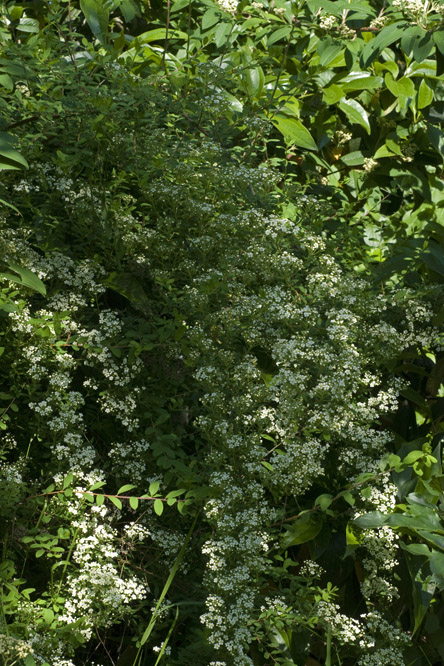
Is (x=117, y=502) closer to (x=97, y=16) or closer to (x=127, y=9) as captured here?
(x=97, y=16)

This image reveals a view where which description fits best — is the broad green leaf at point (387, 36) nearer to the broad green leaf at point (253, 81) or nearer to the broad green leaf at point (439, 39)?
the broad green leaf at point (439, 39)

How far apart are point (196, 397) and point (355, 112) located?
1668 millimetres

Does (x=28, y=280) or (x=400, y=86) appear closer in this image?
(x=28, y=280)

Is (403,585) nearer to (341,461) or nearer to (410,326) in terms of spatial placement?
(341,461)

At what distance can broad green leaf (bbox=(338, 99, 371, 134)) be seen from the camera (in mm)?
3387

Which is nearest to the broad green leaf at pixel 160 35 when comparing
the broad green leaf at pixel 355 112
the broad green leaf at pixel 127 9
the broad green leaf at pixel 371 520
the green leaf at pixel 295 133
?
the broad green leaf at pixel 127 9

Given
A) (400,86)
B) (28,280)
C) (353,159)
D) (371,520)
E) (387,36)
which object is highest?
(387,36)

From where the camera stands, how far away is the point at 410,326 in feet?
7.47

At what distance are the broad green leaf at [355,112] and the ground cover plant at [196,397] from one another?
1.55 ft

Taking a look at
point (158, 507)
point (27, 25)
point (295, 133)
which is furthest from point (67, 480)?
point (27, 25)

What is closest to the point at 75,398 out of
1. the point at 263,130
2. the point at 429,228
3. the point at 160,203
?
the point at 160,203

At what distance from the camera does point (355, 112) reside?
3.39 metres

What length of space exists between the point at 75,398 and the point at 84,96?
0.97 m

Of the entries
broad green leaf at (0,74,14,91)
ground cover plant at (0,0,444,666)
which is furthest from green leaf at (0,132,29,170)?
broad green leaf at (0,74,14,91)
